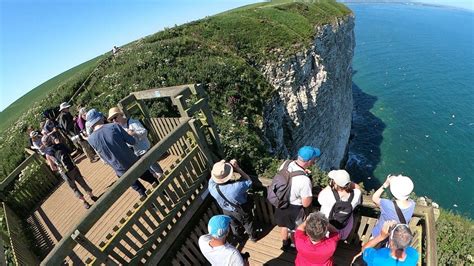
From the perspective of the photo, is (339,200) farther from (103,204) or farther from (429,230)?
(103,204)

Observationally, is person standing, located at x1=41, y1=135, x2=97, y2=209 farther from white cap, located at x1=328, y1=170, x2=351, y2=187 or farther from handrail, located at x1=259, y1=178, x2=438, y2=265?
handrail, located at x1=259, y1=178, x2=438, y2=265

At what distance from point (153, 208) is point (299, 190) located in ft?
9.43

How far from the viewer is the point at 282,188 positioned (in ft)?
18.8

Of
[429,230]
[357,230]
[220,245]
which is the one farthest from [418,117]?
[220,245]

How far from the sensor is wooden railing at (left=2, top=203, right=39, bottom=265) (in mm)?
8812

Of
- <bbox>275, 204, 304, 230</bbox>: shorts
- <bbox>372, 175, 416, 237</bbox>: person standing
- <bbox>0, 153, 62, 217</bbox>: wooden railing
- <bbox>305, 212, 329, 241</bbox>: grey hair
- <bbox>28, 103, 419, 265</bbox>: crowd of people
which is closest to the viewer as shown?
<bbox>305, 212, 329, 241</bbox>: grey hair

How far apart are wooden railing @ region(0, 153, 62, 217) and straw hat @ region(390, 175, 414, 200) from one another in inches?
485

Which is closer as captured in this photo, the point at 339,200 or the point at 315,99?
the point at 339,200

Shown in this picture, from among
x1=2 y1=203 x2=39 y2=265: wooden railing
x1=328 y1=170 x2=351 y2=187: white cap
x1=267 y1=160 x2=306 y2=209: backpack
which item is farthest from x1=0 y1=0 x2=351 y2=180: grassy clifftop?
x1=2 y1=203 x2=39 y2=265: wooden railing

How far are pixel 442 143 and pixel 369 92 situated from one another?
64.9 ft

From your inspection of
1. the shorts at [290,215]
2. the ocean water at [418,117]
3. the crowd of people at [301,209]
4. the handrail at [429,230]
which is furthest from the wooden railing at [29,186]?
the ocean water at [418,117]

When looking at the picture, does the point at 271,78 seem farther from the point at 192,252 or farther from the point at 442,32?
the point at 442,32

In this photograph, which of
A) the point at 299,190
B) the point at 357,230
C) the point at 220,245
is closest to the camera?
the point at 220,245

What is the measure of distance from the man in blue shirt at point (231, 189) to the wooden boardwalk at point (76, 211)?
12.4 ft
